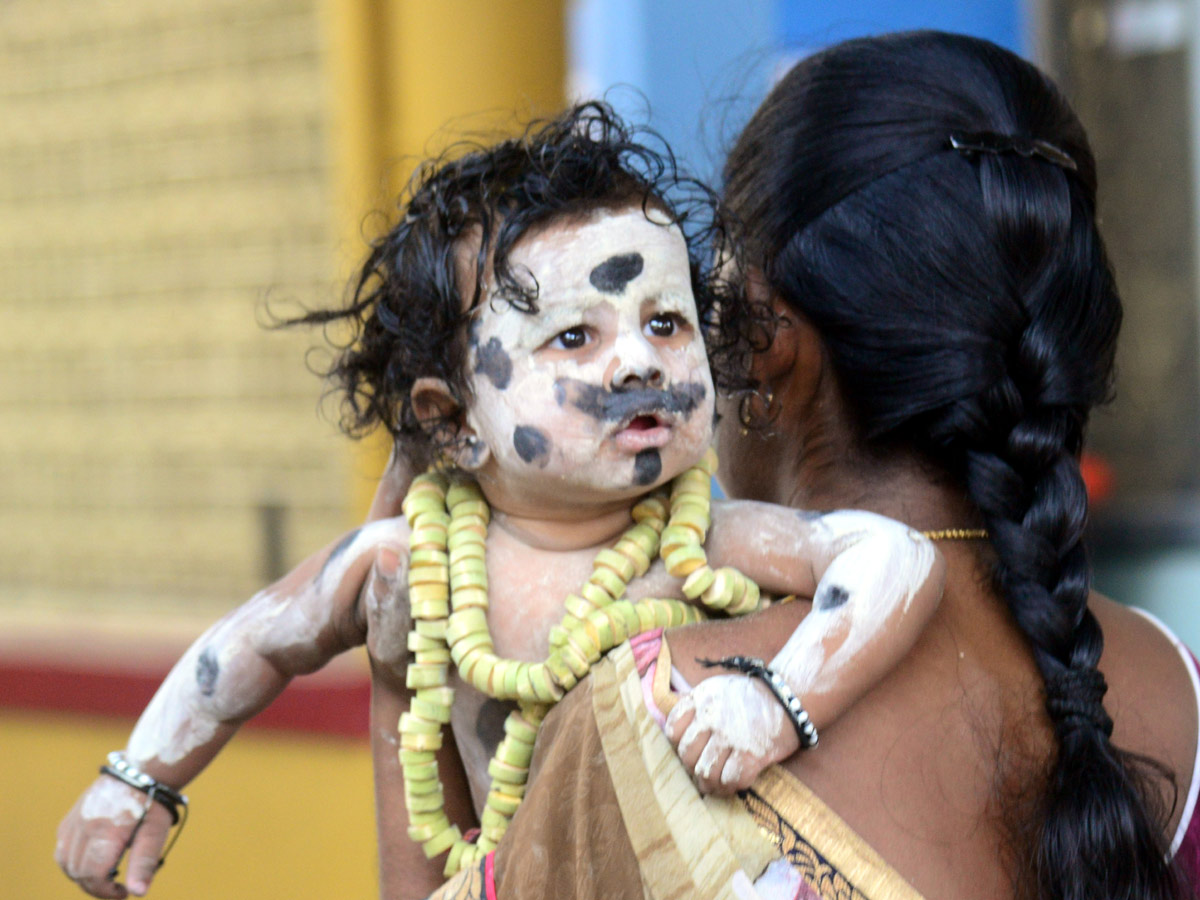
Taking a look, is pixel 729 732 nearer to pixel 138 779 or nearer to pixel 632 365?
pixel 632 365

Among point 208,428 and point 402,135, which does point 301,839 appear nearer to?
point 208,428

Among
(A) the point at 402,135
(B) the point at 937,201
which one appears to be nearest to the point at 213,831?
(A) the point at 402,135

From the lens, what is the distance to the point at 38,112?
378 centimetres

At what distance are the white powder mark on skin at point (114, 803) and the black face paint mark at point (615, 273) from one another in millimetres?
814

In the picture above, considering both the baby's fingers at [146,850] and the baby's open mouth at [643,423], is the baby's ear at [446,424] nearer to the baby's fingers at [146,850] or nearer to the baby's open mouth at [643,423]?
the baby's open mouth at [643,423]

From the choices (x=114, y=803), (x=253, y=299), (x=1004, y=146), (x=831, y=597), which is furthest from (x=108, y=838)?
(x=253, y=299)

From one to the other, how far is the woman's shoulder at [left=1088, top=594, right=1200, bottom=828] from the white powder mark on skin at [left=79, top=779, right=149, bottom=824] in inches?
42.4

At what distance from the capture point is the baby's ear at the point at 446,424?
132cm

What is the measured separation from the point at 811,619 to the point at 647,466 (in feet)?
0.72

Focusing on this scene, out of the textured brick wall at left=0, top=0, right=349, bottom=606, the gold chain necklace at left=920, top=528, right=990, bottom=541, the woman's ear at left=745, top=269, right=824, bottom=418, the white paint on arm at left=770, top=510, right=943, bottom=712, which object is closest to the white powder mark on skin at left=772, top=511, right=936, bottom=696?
the white paint on arm at left=770, top=510, right=943, bottom=712

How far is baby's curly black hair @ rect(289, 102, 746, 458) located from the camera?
4.12 ft

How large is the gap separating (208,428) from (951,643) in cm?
280

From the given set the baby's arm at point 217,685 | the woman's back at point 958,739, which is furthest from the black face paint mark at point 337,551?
the woman's back at point 958,739

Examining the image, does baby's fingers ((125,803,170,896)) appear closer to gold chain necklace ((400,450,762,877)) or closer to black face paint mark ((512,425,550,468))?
gold chain necklace ((400,450,762,877))
